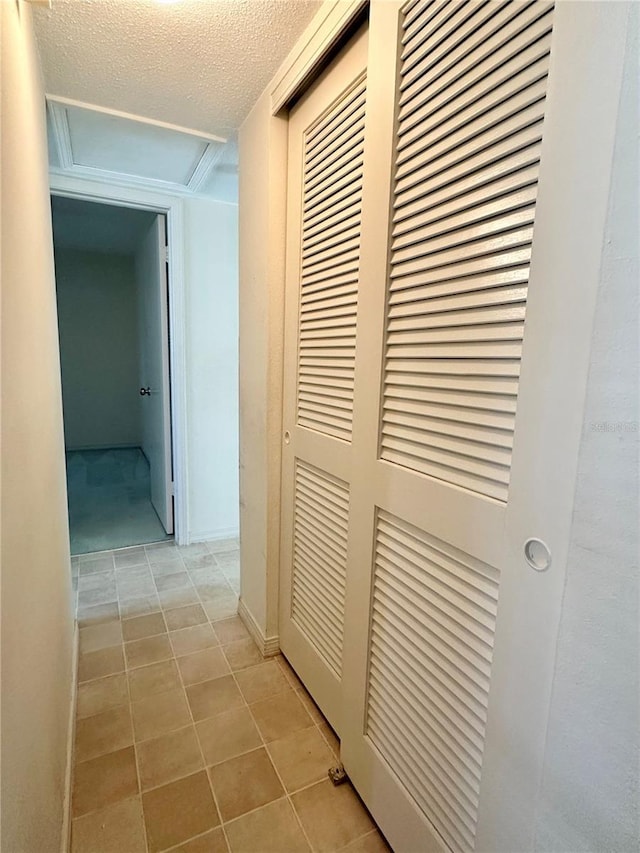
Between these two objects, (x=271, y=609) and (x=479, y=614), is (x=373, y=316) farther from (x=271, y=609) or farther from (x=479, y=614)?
(x=271, y=609)

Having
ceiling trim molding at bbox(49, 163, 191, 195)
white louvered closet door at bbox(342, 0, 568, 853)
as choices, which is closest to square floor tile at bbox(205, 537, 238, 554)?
white louvered closet door at bbox(342, 0, 568, 853)

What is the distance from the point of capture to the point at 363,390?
3.73 ft

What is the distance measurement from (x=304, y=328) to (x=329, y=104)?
696 mm

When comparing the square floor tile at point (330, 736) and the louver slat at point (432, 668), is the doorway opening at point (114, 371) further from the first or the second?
the louver slat at point (432, 668)

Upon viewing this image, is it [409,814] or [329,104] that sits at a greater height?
[329,104]

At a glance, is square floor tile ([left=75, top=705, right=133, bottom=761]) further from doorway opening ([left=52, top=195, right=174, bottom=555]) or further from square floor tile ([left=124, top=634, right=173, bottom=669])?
doorway opening ([left=52, top=195, right=174, bottom=555])

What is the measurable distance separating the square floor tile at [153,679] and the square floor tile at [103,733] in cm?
8

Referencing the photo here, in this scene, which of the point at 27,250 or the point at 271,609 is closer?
the point at 27,250

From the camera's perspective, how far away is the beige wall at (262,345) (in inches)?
63.3

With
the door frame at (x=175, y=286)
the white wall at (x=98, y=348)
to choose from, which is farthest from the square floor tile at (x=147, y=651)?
the white wall at (x=98, y=348)

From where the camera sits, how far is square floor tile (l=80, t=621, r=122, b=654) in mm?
1895

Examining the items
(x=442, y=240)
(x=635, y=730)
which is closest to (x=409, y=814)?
(x=635, y=730)

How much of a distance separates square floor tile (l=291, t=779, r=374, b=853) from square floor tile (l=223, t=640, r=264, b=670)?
1.96 feet

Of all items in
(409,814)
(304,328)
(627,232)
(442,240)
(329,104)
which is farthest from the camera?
(304,328)
